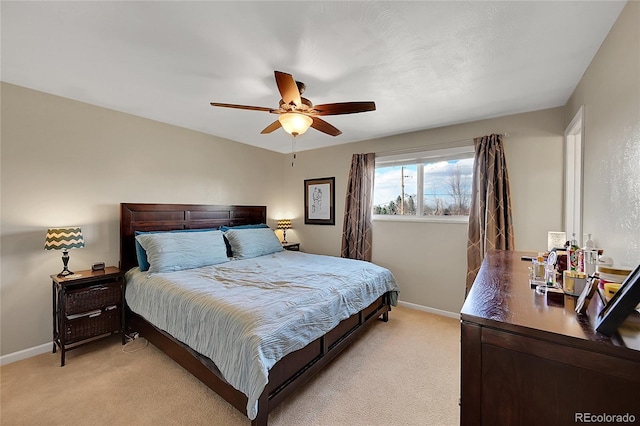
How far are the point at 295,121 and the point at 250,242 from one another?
6.81 ft

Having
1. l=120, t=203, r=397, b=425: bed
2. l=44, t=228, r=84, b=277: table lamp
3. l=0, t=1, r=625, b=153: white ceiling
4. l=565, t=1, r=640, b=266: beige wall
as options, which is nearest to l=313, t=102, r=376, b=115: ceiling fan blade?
l=0, t=1, r=625, b=153: white ceiling

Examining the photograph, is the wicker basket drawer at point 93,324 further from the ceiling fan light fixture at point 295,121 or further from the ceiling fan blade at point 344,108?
the ceiling fan blade at point 344,108

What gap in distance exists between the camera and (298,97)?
1.95 meters

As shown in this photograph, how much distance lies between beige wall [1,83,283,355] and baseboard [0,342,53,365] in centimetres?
4

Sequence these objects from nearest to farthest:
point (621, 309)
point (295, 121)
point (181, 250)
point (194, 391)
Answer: point (621, 309), point (194, 391), point (295, 121), point (181, 250)

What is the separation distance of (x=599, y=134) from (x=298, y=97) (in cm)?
208

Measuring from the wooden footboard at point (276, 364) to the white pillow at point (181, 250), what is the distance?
1.94 feet

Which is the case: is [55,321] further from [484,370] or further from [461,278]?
[461,278]

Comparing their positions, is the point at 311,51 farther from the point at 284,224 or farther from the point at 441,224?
the point at 284,224

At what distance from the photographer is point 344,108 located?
2.09m

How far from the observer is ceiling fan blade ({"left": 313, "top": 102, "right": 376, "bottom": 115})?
2020 mm

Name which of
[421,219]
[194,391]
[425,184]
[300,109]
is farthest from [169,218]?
[425,184]

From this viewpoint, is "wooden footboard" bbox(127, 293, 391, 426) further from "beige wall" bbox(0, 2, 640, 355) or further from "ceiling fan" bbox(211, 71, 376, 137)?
"ceiling fan" bbox(211, 71, 376, 137)

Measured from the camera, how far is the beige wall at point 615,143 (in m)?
1.31
